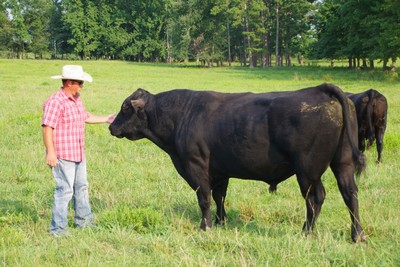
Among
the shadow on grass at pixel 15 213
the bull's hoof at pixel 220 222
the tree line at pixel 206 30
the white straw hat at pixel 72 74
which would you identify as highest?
the tree line at pixel 206 30

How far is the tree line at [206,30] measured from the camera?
1614 inches

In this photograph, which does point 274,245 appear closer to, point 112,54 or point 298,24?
point 298,24

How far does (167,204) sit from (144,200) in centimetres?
42

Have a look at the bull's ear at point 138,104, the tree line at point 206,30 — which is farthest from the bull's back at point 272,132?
the tree line at point 206,30

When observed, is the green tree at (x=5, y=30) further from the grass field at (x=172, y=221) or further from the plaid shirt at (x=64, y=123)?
the plaid shirt at (x=64, y=123)

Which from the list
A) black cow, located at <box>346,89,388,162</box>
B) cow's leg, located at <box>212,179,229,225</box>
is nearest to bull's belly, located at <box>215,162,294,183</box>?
cow's leg, located at <box>212,179,229,225</box>

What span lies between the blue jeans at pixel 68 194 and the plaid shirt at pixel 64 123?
122mm

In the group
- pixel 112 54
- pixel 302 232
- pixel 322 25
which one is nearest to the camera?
pixel 302 232

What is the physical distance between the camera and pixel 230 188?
7.27m

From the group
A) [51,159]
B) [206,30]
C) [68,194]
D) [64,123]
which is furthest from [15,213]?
[206,30]

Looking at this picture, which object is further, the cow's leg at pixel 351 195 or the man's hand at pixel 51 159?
the man's hand at pixel 51 159

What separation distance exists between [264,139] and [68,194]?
2.36 m

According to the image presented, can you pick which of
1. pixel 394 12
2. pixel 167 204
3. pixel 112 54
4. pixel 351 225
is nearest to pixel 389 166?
pixel 351 225

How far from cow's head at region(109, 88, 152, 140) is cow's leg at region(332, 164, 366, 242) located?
263cm
